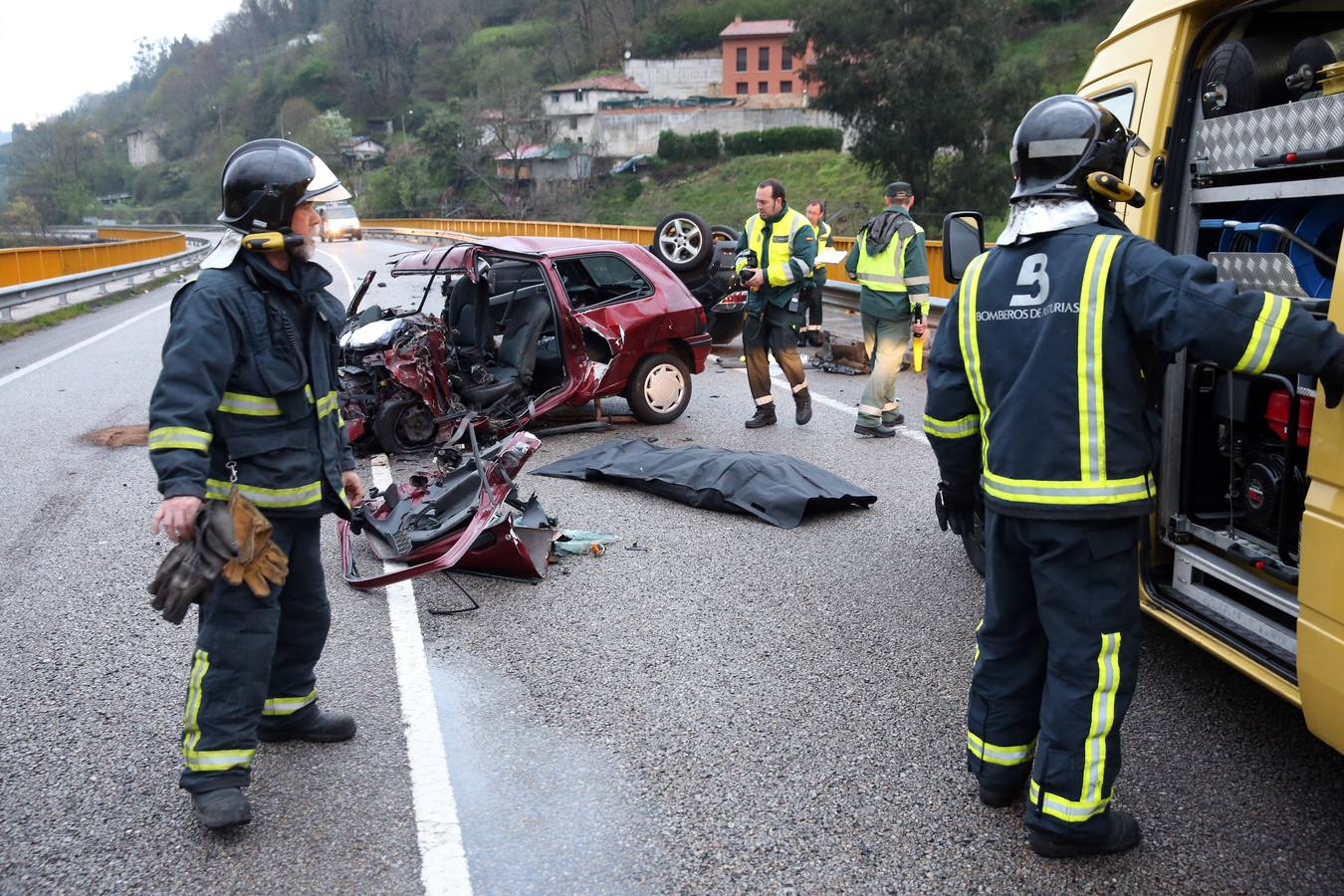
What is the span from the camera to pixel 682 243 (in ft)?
38.7

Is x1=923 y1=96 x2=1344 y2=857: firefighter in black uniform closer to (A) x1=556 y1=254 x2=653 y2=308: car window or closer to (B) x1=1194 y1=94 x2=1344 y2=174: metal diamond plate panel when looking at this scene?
(B) x1=1194 y1=94 x2=1344 y2=174: metal diamond plate panel

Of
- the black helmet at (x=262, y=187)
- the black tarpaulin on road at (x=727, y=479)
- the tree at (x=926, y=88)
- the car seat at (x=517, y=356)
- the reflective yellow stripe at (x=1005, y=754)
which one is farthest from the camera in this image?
the tree at (x=926, y=88)

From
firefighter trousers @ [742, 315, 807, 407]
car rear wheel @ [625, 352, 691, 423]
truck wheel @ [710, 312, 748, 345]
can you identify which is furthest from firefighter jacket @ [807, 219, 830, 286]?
truck wheel @ [710, 312, 748, 345]

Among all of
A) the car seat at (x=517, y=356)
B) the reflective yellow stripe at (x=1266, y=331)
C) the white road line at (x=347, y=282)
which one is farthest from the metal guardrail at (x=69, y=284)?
the reflective yellow stripe at (x=1266, y=331)

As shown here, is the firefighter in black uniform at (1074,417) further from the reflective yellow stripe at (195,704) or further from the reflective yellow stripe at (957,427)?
the reflective yellow stripe at (195,704)

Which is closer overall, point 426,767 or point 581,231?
point 426,767

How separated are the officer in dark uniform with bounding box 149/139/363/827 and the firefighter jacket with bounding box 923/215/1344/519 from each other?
2.02m

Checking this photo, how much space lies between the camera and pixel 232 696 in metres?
3.10

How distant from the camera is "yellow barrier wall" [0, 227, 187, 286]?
16.5 meters

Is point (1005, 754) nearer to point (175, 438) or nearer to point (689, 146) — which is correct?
point (175, 438)

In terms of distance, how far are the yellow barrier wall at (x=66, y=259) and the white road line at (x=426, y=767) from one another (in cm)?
1495

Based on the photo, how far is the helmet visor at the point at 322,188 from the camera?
3293mm

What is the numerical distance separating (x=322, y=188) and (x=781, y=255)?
18.4ft

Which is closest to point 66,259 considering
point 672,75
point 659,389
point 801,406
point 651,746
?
point 659,389
